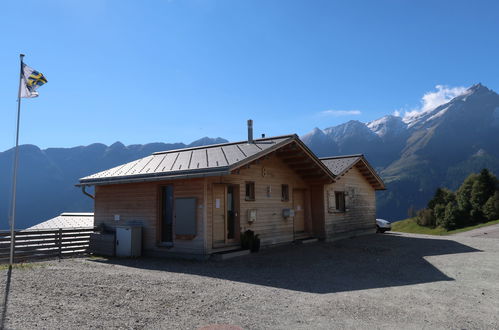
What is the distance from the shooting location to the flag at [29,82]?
9.70 m

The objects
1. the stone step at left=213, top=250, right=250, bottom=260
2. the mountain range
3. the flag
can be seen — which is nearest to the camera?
the flag

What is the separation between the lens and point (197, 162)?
38.3ft

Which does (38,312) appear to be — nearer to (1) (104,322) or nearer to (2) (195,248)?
(1) (104,322)

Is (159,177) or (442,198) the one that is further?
(442,198)

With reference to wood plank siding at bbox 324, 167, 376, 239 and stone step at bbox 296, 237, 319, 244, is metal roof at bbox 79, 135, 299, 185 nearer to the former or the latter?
stone step at bbox 296, 237, 319, 244

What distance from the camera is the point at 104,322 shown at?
4.90m

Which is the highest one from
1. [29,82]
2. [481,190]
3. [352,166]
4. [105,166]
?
[105,166]

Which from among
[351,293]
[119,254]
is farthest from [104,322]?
[119,254]

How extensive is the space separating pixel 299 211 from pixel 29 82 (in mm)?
10989

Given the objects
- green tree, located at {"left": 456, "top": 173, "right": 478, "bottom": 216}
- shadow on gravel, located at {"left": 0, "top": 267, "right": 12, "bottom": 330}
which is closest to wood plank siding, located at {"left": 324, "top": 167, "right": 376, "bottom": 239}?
shadow on gravel, located at {"left": 0, "top": 267, "right": 12, "bottom": 330}

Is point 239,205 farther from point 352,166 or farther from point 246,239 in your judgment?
point 352,166

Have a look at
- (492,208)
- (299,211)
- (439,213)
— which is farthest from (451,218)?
(299,211)

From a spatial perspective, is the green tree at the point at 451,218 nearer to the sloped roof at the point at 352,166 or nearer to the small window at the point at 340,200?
the sloped roof at the point at 352,166

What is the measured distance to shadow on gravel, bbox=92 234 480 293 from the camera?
26.0 ft
